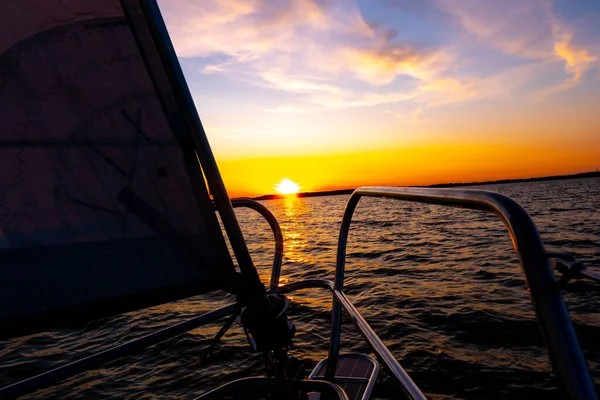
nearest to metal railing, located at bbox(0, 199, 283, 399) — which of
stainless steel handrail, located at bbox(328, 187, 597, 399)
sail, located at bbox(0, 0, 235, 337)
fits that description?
sail, located at bbox(0, 0, 235, 337)

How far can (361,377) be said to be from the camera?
3.13 metres

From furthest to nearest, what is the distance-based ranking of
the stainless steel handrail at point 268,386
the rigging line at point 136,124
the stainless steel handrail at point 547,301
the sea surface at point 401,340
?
the sea surface at point 401,340 → the stainless steel handrail at point 268,386 → the rigging line at point 136,124 → the stainless steel handrail at point 547,301

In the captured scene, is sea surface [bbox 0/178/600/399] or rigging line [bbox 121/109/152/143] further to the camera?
sea surface [bbox 0/178/600/399]

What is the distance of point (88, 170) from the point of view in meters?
1.21

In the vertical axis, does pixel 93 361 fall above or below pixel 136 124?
below

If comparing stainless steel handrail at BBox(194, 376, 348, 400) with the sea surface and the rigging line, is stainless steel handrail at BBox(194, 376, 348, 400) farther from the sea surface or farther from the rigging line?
the rigging line

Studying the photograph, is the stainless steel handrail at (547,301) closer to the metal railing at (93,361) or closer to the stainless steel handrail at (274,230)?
the metal railing at (93,361)

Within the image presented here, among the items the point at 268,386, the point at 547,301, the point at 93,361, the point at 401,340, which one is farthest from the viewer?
the point at 401,340

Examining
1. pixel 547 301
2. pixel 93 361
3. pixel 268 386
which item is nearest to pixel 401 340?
pixel 268 386

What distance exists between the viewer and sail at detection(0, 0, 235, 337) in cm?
109

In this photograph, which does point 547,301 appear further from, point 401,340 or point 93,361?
point 401,340

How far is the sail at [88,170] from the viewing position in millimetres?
1086

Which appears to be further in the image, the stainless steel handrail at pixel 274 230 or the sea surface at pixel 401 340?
the sea surface at pixel 401 340

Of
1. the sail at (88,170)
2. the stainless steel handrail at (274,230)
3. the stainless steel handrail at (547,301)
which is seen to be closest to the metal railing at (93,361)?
the sail at (88,170)
